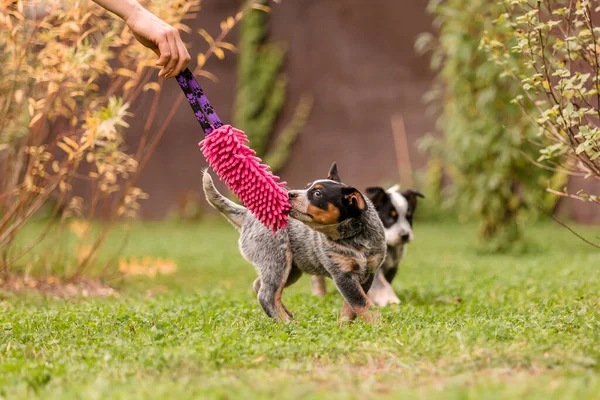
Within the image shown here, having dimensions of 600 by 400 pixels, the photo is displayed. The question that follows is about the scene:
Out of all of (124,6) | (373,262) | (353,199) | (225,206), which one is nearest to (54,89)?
(225,206)

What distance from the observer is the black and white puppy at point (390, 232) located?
18.5 feet

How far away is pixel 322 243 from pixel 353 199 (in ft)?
1.29

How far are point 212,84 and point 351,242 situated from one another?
47.1ft

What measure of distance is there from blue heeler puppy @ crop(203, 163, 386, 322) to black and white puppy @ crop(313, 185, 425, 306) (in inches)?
43.3

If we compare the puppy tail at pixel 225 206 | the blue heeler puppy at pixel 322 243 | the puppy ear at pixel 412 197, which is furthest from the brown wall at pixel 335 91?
the blue heeler puppy at pixel 322 243

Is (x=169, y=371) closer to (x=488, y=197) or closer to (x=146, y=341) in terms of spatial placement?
(x=146, y=341)

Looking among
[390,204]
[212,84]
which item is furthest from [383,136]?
[390,204]

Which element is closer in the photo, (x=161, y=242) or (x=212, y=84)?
(x=161, y=242)

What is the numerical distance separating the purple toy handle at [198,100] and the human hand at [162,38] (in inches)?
5.1

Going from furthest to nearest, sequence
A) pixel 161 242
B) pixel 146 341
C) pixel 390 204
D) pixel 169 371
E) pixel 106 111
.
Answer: pixel 161 242 < pixel 390 204 < pixel 106 111 < pixel 146 341 < pixel 169 371

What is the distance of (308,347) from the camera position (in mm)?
3473

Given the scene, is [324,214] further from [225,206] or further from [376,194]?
[376,194]

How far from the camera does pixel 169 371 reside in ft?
10.2

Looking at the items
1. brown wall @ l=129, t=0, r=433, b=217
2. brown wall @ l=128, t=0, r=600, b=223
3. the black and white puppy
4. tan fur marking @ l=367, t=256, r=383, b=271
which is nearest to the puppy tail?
tan fur marking @ l=367, t=256, r=383, b=271
